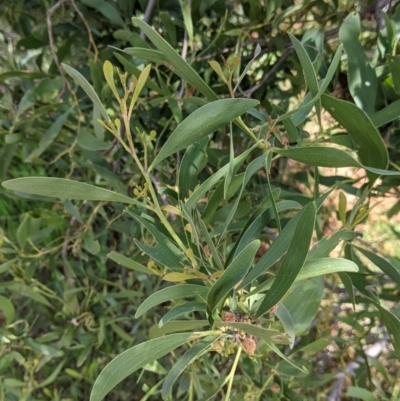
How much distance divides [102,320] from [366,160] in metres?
0.71

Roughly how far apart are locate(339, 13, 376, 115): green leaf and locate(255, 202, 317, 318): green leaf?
0.27 metres

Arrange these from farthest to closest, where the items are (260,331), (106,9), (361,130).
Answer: (106,9), (361,130), (260,331)

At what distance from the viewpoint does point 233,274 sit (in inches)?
14.0

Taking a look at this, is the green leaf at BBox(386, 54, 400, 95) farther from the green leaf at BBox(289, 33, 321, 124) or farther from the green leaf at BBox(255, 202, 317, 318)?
the green leaf at BBox(255, 202, 317, 318)

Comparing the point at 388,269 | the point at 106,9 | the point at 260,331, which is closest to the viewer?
the point at 260,331

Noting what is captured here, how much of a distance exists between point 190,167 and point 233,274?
0.15m

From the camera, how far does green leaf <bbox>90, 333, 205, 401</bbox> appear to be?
14.8 inches

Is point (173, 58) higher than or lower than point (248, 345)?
higher

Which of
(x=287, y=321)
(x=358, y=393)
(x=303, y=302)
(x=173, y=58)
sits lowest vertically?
(x=358, y=393)

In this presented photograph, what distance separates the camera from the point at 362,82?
544 mm

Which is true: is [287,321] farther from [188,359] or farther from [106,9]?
[106,9]

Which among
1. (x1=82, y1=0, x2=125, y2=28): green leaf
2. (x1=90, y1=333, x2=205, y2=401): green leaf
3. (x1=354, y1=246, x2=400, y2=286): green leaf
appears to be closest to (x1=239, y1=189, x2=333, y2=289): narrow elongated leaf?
(x1=90, y1=333, x2=205, y2=401): green leaf

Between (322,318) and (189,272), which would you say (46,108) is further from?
(322,318)

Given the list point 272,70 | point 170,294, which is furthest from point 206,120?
point 272,70
